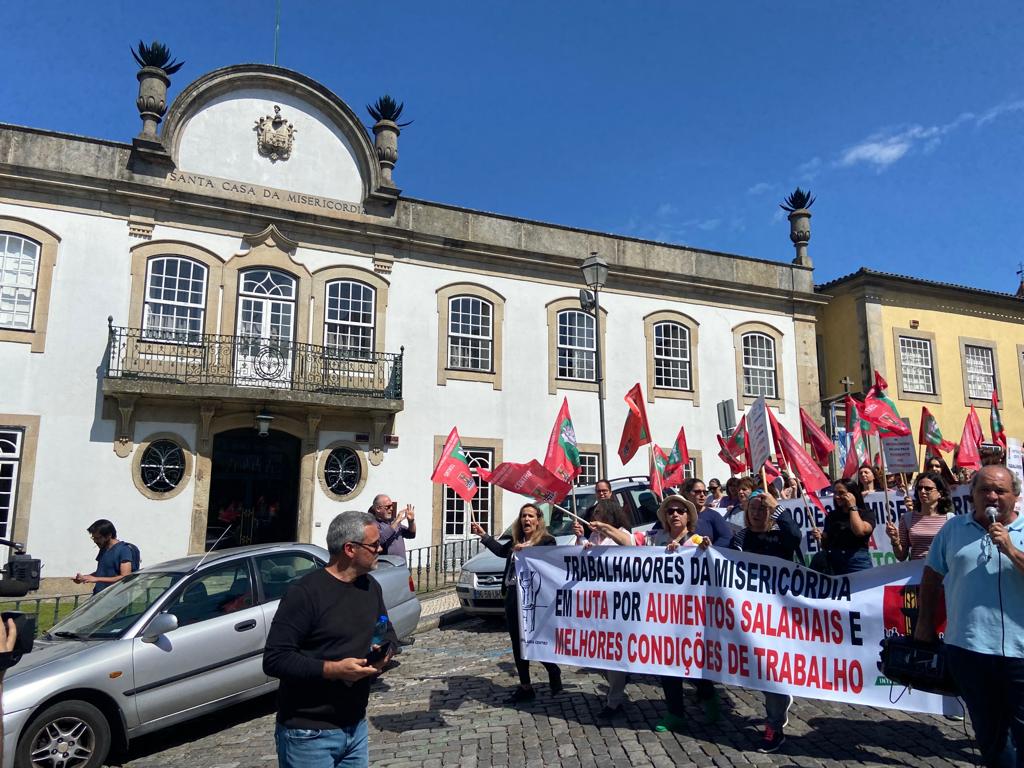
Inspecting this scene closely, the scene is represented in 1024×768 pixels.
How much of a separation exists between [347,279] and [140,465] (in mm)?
6188

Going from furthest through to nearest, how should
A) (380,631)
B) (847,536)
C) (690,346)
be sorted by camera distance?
(690,346), (847,536), (380,631)

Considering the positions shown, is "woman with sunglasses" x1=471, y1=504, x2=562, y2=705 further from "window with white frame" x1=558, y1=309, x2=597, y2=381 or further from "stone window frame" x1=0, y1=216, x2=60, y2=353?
"window with white frame" x1=558, y1=309, x2=597, y2=381

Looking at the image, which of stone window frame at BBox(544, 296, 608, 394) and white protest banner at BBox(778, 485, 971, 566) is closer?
white protest banner at BBox(778, 485, 971, 566)

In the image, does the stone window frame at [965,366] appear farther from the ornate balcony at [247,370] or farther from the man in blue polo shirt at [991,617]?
the man in blue polo shirt at [991,617]

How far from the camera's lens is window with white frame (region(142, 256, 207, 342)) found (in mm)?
16422

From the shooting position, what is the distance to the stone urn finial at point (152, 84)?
667 inches

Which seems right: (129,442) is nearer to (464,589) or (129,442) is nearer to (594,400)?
(464,589)

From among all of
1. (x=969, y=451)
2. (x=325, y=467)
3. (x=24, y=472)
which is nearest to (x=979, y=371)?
(x=969, y=451)

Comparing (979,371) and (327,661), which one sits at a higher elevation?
(979,371)

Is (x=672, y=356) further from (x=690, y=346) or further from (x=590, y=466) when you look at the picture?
(x=590, y=466)

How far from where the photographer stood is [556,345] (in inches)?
796

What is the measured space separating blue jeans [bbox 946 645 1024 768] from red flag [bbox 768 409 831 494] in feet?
20.9

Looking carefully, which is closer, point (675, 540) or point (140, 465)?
point (675, 540)

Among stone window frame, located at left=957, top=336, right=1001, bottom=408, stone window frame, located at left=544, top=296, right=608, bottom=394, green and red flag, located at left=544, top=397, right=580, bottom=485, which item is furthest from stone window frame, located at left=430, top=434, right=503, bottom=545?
stone window frame, located at left=957, top=336, right=1001, bottom=408
